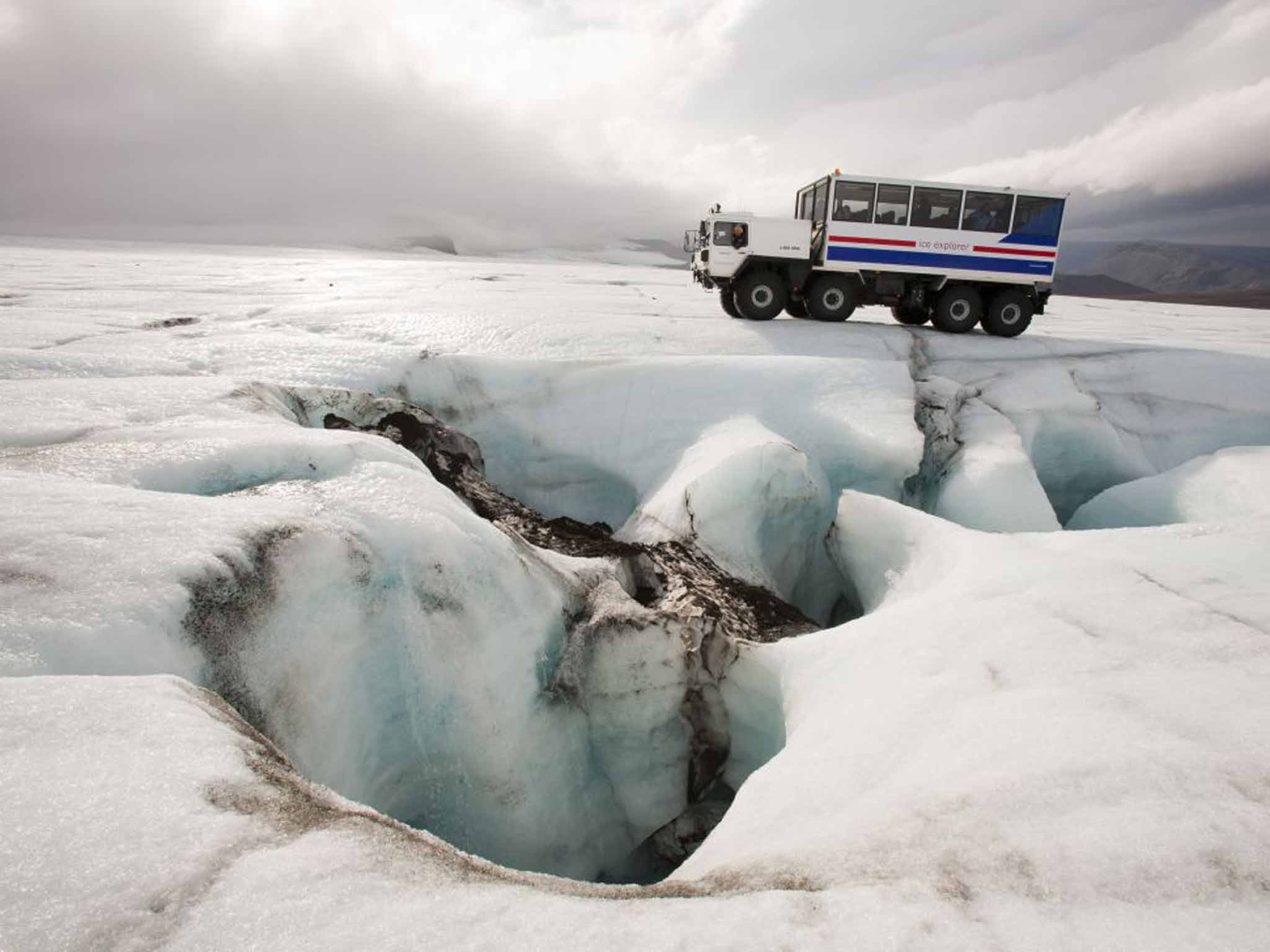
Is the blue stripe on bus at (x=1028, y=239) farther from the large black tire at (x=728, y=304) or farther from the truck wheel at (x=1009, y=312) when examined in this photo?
the large black tire at (x=728, y=304)

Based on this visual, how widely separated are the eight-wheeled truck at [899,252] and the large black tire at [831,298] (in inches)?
0.5

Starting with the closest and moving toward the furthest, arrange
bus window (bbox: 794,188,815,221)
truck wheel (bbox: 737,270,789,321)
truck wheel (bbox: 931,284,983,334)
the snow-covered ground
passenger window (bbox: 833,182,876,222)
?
the snow-covered ground → passenger window (bbox: 833,182,876,222) → truck wheel (bbox: 737,270,789,321) → truck wheel (bbox: 931,284,983,334) → bus window (bbox: 794,188,815,221)

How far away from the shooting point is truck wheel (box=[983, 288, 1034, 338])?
1039 cm

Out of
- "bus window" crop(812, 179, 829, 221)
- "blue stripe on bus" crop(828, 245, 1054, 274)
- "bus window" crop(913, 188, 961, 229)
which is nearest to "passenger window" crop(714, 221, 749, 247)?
"bus window" crop(812, 179, 829, 221)

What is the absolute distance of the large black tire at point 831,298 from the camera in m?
10.3

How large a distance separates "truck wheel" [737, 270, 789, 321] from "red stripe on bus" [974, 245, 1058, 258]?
2.96 m

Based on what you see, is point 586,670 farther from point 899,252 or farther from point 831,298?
point 899,252

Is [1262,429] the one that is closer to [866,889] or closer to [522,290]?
[866,889]

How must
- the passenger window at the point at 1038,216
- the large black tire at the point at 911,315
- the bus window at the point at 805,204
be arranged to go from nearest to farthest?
1. the passenger window at the point at 1038,216
2. the bus window at the point at 805,204
3. the large black tire at the point at 911,315

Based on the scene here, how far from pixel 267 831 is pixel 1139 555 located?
3771mm

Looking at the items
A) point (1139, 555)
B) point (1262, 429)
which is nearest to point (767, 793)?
point (1139, 555)

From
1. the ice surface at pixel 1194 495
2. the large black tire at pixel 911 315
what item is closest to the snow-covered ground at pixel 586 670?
the ice surface at pixel 1194 495

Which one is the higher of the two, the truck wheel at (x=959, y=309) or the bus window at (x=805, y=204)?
the bus window at (x=805, y=204)

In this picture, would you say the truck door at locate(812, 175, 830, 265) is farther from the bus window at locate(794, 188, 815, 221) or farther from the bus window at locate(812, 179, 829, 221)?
the bus window at locate(794, 188, 815, 221)
